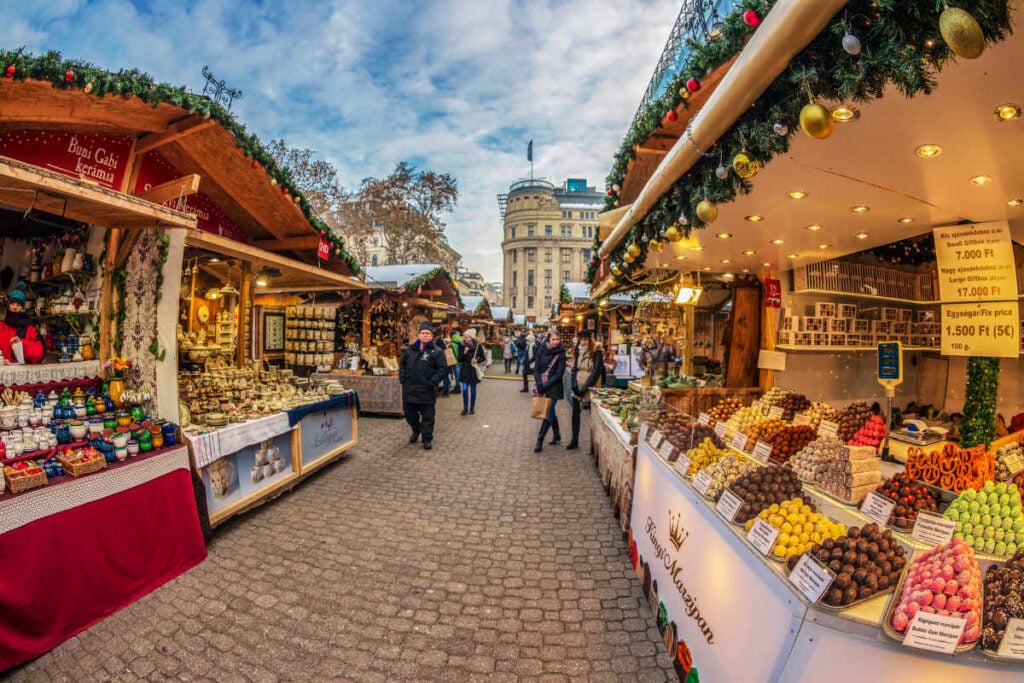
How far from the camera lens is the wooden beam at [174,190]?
3.96 m

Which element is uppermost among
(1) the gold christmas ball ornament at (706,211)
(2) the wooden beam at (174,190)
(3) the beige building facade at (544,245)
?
(3) the beige building facade at (544,245)

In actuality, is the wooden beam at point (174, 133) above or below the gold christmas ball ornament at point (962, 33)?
above

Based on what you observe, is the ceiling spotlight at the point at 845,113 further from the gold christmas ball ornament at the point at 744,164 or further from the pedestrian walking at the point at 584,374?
the pedestrian walking at the point at 584,374

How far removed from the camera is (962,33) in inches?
44.6

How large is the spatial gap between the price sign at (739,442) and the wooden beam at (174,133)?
5.70 m

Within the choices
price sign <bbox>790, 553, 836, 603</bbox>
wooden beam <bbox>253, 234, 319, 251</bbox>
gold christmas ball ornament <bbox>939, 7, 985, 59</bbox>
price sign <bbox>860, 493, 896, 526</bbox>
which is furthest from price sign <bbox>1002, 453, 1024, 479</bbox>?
wooden beam <bbox>253, 234, 319, 251</bbox>

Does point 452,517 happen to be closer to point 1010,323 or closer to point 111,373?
point 111,373

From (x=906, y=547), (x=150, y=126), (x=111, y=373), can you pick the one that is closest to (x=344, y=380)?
(x=111, y=373)

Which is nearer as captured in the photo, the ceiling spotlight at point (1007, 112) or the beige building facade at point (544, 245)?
the ceiling spotlight at point (1007, 112)

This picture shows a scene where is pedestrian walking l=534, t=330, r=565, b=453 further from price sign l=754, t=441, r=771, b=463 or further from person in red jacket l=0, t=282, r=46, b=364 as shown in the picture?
person in red jacket l=0, t=282, r=46, b=364

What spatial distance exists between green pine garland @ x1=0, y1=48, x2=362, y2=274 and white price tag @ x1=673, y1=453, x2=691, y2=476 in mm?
5098

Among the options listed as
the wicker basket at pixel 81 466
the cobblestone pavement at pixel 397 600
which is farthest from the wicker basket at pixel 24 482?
the cobblestone pavement at pixel 397 600

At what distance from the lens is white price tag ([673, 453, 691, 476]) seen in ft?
9.96

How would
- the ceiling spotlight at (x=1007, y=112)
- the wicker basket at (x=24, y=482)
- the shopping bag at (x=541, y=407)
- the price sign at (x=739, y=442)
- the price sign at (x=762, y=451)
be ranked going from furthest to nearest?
the shopping bag at (x=541, y=407) < the price sign at (x=739, y=442) < the price sign at (x=762, y=451) < the wicker basket at (x=24, y=482) < the ceiling spotlight at (x=1007, y=112)
